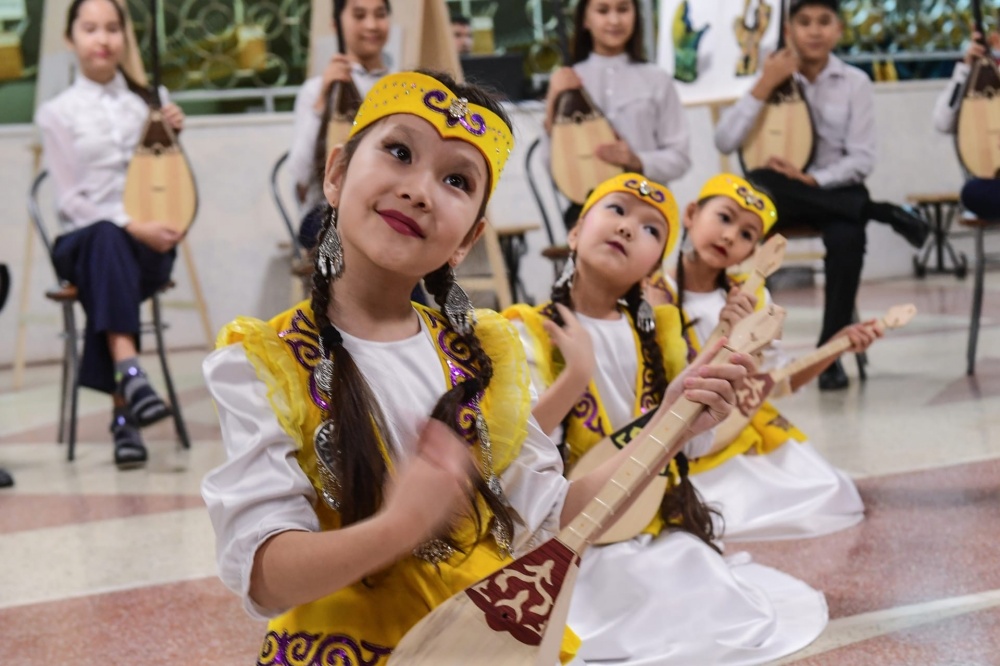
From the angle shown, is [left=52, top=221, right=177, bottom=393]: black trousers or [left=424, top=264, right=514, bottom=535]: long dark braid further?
[left=52, top=221, right=177, bottom=393]: black trousers

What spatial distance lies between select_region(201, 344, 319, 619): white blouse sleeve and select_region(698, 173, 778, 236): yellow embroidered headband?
1809 mm

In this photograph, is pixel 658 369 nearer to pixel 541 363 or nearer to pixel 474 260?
pixel 541 363

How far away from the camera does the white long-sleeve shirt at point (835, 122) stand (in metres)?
4.38

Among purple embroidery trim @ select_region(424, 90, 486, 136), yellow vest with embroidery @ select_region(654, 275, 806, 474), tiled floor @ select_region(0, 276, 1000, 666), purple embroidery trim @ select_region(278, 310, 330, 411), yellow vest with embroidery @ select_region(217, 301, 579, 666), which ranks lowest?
tiled floor @ select_region(0, 276, 1000, 666)

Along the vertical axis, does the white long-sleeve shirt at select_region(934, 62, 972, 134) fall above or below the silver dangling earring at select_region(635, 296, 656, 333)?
above

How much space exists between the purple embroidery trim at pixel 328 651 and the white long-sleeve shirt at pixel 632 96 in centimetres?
321

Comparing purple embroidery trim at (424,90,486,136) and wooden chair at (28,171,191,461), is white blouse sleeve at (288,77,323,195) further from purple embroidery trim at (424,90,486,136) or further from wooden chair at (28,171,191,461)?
purple embroidery trim at (424,90,486,136)

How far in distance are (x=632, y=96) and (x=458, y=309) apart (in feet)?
9.97

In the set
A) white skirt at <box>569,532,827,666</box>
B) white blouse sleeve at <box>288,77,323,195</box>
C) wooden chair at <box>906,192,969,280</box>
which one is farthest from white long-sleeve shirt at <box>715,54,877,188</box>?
wooden chair at <box>906,192,969,280</box>

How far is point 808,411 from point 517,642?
113 inches

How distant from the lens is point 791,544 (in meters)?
2.62

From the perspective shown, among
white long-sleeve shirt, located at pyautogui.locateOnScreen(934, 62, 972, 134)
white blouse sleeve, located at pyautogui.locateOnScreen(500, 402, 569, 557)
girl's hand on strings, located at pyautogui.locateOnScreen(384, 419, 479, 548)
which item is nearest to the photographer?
girl's hand on strings, located at pyautogui.locateOnScreen(384, 419, 479, 548)

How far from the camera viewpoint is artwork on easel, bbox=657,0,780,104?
5.21m

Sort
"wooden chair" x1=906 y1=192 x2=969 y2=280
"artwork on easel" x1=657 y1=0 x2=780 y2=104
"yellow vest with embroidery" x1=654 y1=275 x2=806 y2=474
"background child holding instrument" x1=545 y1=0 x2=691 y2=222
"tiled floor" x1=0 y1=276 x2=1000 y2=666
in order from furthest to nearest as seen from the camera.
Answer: "wooden chair" x1=906 y1=192 x2=969 y2=280, "artwork on easel" x1=657 y1=0 x2=780 y2=104, "background child holding instrument" x1=545 y1=0 x2=691 y2=222, "yellow vest with embroidery" x1=654 y1=275 x2=806 y2=474, "tiled floor" x1=0 y1=276 x2=1000 y2=666
